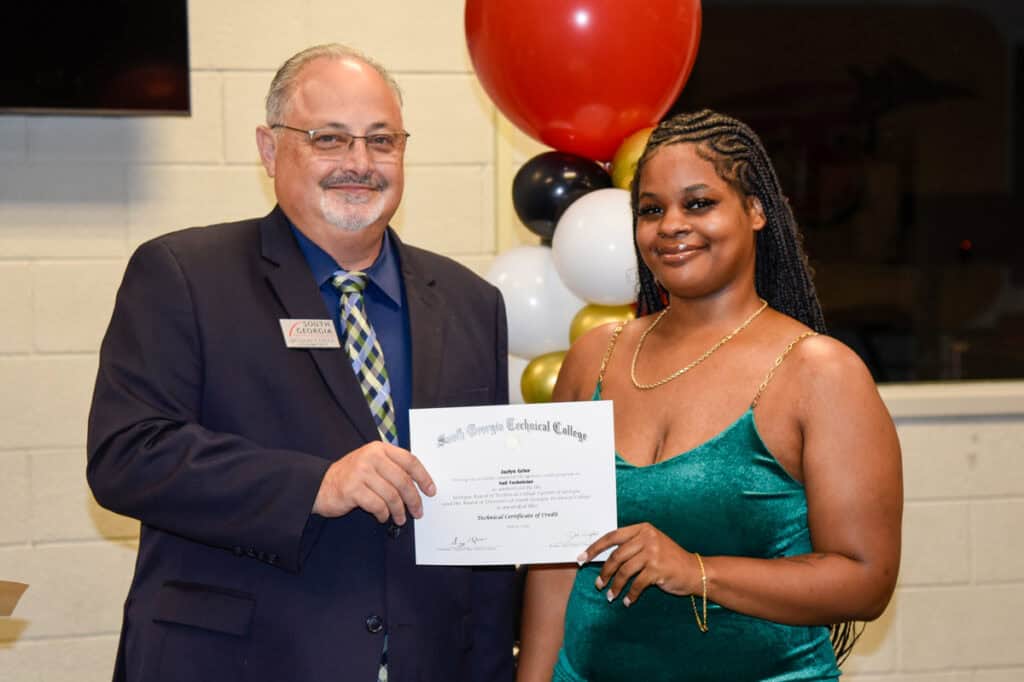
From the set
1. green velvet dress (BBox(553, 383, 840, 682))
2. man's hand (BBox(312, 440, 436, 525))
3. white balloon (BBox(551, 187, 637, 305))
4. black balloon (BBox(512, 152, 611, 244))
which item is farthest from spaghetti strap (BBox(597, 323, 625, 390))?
black balloon (BBox(512, 152, 611, 244))

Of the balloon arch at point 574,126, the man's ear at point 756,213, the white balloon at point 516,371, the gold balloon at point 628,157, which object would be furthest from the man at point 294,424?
the white balloon at point 516,371

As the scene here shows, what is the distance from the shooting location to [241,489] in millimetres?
1771

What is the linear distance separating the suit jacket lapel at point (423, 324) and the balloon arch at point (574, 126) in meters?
0.58

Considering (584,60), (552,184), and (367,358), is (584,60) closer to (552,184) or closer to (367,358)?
(552,184)

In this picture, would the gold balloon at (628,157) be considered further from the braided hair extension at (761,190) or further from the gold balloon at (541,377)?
the braided hair extension at (761,190)

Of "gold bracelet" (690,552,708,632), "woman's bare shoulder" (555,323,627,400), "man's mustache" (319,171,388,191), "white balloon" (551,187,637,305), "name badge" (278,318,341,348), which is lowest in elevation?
"gold bracelet" (690,552,708,632)

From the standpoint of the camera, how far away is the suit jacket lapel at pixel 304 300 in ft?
6.11

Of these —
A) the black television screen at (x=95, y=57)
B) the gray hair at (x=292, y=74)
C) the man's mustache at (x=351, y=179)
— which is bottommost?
the man's mustache at (x=351, y=179)

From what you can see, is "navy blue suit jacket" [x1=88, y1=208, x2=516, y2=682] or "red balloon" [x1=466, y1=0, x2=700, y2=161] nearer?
"navy blue suit jacket" [x1=88, y1=208, x2=516, y2=682]

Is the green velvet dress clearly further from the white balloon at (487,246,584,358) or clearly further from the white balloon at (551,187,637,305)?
the white balloon at (487,246,584,358)

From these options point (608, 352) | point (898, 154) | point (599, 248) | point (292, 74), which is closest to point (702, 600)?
point (608, 352)

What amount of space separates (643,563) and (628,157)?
1205 millimetres

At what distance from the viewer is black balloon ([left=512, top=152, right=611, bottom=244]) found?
277 centimetres

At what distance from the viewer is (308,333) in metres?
1.89
